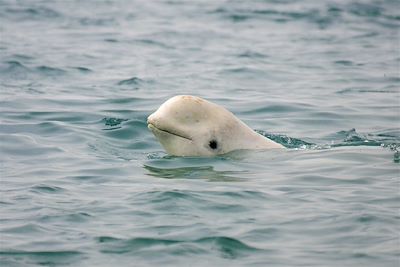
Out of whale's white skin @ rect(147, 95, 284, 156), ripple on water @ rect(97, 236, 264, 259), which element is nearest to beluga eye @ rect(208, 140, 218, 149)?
whale's white skin @ rect(147, 95, 284, 156)

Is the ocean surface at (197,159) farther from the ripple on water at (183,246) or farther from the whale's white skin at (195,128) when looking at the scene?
the whale's white skin at (195,128)

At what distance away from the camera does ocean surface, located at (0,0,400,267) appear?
8672 mm

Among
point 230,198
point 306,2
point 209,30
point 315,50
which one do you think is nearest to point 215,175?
point 230,198

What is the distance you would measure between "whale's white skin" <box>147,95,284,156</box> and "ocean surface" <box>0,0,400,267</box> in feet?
0.64

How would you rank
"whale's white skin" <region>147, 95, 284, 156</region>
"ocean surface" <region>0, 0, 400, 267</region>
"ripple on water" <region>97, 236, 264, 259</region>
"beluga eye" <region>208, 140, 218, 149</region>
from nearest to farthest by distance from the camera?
"ripple on water" <region>97, 236, 264, 259</region> → "ocean surface" <region>0, 0, 400, 267</region> → "whale's white skin" <region>147, 95, 284, 156</region> → "beluga eye" <region>208, 140, 218, 149</region>

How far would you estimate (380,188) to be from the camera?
34.5 feet

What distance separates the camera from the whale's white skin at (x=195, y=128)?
11.4 meters

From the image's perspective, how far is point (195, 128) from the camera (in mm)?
11531

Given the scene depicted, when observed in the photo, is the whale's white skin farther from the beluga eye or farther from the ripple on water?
the ripple on water

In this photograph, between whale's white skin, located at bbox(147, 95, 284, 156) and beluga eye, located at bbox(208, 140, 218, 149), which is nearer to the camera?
whale's white skin, located at bbox(147, 95, 284, 156)

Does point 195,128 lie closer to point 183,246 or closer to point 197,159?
point 197,159

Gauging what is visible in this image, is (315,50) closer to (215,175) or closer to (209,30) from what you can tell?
(209,30)

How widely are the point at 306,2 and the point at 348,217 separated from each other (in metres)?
22.7

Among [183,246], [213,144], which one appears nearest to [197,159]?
[213,144]
